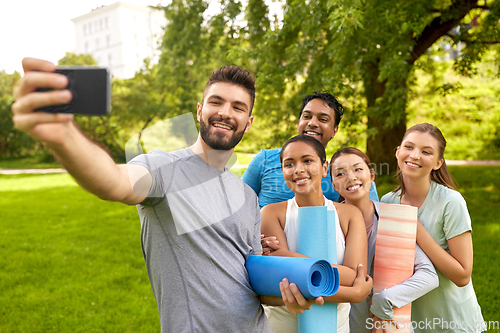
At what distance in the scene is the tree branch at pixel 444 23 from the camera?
765 cm

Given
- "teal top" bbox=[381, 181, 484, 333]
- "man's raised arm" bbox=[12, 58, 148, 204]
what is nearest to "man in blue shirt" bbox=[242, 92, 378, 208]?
"teal top" bbox=[381, 181, 484, 333]

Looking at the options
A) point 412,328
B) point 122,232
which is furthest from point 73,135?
point 122,232

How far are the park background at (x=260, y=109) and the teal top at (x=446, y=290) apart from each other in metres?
1.26

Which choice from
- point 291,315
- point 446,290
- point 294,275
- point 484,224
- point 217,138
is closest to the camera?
point 294,275

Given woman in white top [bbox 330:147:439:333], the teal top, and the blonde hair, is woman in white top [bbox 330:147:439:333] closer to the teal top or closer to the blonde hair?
the teal top

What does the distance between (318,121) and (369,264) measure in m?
1.15

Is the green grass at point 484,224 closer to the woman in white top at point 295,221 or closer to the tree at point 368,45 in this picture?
the tree at point 368,45

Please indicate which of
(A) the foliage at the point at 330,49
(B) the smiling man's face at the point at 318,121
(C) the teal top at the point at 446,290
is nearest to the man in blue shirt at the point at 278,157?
(B) the smiling man's face at the point at 318,121

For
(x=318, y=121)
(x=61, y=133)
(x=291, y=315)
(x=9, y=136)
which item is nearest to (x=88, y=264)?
(x=318, y=121)

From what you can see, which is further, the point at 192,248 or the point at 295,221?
the point at 295,221

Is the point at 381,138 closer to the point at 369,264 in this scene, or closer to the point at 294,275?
the point at 369,264

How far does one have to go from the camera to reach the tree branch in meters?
7.65

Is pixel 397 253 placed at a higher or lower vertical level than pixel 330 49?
lower

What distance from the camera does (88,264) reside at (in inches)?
244
